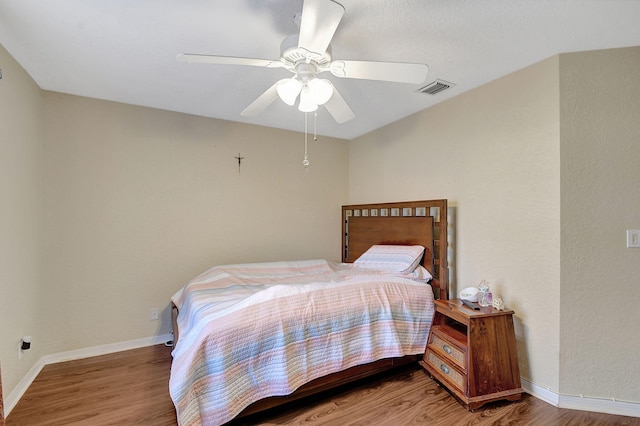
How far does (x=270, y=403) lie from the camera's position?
1849mm

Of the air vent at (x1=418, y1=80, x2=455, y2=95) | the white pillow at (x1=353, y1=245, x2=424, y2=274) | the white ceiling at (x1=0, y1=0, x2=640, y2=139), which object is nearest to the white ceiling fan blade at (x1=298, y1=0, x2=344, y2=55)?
the white ceiling at (x1=0, y1=0, x2=640, y2=139)

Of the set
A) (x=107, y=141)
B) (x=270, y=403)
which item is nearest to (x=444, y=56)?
(x=270, y=403)

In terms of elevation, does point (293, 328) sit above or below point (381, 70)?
below

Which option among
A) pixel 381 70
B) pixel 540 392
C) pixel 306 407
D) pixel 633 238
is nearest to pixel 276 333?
pixel 306 407

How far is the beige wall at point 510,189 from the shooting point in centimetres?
203

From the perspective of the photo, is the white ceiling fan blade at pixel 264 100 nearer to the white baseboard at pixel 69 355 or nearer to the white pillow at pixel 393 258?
the white pillow at pixel 393 258

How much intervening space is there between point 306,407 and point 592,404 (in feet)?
6.33

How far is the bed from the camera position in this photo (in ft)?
5.37

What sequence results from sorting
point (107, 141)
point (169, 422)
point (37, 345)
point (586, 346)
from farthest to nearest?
point (107, 141)
point (37, 345)
point (586, 346)
point (169, 422)

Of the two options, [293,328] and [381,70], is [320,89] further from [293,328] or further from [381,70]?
[293,328]

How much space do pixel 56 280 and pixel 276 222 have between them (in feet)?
7.02

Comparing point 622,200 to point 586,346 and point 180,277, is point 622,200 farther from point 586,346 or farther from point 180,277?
point 180,277

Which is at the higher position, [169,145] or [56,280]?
[169,145]

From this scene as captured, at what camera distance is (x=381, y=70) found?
1565 millimetres
